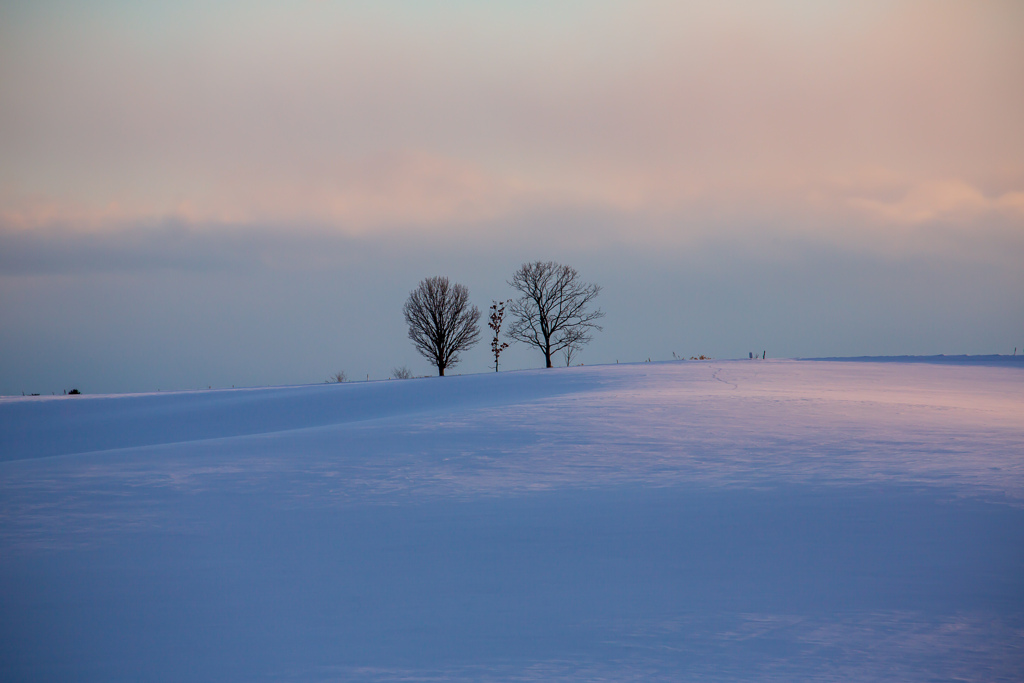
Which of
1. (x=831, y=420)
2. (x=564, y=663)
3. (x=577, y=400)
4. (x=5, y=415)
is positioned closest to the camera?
(x=564, y=663)

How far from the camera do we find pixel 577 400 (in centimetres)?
1417

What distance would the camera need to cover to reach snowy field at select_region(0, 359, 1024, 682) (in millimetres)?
4848

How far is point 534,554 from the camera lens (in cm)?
641

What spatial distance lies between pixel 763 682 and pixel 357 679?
2.47 metres

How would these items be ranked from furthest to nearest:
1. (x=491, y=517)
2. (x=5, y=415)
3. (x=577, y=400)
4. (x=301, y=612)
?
1. (x=5, y=415)
2. (x=577, y=400)
3. (x=491, y=517)
4. (x=301, y=612)

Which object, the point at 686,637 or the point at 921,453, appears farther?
the point at 921,453

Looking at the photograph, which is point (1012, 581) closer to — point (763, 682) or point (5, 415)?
point (763, 682)

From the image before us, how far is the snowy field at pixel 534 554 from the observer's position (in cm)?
485

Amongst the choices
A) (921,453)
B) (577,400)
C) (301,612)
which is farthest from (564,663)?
(577,400)

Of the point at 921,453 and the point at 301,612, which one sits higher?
A: the point at 921,453

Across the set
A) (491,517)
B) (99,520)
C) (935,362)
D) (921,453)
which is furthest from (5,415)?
(935,362)

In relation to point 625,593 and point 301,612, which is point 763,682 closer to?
Result: point 625,593

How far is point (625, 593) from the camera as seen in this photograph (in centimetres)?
573

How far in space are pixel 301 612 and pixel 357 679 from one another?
122cm
